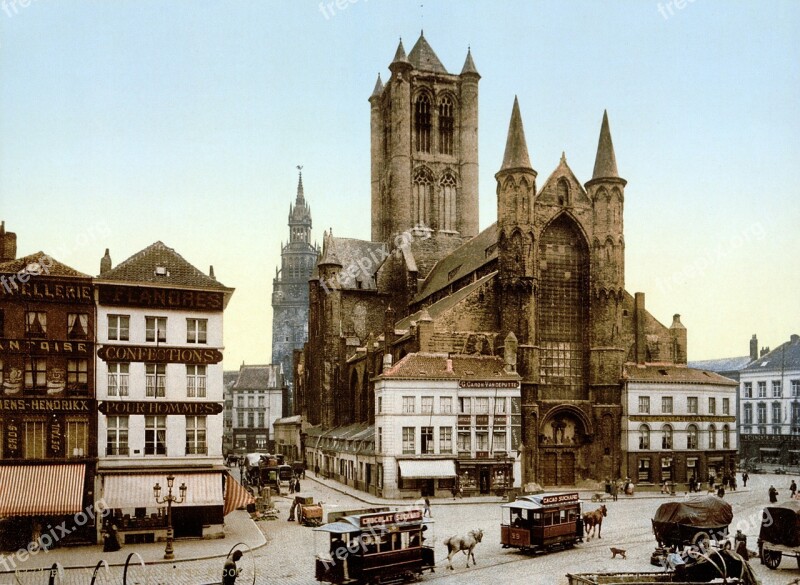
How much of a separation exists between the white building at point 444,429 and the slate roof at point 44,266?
24.5 m

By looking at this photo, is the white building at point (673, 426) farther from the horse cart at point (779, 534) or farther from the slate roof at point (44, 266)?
the slate roof at point (44, 266)

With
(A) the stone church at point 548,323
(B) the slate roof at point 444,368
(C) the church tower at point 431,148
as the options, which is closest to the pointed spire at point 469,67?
(C) the church tower at point 431,148

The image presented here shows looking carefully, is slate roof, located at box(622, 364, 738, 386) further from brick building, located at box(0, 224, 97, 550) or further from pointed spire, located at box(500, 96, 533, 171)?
brick building, located at box(0, 224, 97, 550)

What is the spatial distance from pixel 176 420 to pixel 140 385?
2.07 metres

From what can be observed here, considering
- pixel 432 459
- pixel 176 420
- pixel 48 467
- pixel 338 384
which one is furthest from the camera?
pixel 338 384

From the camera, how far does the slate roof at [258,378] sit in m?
134

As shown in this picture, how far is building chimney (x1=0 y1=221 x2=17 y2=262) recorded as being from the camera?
125 ft

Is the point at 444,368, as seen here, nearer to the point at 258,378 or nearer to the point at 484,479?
the point at 484,479

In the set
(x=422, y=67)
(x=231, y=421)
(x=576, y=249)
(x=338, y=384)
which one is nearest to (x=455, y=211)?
(x=422, y=67)

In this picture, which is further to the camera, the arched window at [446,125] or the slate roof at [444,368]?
the arched window at [446,125]

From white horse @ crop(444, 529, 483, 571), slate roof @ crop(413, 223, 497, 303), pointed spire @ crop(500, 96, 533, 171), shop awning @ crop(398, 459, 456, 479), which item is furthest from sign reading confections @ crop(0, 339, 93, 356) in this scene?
slate roof @ crop(413, 223, 497, 303)

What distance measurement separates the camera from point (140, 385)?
116 ft

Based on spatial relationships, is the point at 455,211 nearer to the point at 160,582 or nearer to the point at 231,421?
the point at 231,421

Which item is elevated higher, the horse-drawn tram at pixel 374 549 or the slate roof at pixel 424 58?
the slate roof at pixel 424 58
